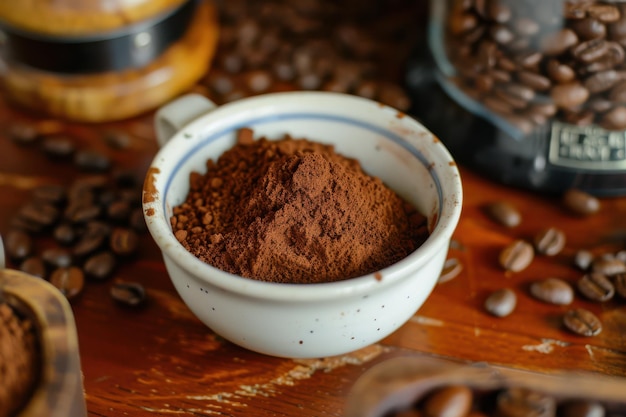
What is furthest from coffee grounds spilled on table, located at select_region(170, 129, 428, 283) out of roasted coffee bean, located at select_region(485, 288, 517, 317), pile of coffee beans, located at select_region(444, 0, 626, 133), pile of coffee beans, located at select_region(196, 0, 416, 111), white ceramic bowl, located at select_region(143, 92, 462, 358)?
pile of coffee beans, located at select_region(196, 0, 416, 111)

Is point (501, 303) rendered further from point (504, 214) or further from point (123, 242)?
point (123, 242)

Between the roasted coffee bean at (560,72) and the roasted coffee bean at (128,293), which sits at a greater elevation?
the roasted coffee bean at (560,72)

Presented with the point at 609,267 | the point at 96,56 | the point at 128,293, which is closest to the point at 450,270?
the point at 609,267

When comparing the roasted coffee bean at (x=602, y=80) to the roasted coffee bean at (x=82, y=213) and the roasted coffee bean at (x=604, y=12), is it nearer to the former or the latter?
the roasted coffee bean at (x=604, y=12)

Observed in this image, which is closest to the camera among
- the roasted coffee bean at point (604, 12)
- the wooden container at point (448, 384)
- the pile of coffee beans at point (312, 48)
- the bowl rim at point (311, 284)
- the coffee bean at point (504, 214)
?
the wooden container at point (448, 384)

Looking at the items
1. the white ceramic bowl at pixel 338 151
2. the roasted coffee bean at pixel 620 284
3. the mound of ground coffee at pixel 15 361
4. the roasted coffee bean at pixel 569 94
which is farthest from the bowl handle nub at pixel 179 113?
the roasted coffee bean at pixel 620 284

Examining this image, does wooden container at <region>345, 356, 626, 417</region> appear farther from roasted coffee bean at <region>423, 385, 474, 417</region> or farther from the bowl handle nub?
the bowl handle nub

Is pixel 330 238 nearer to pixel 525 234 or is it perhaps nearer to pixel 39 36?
pixel 525 234
